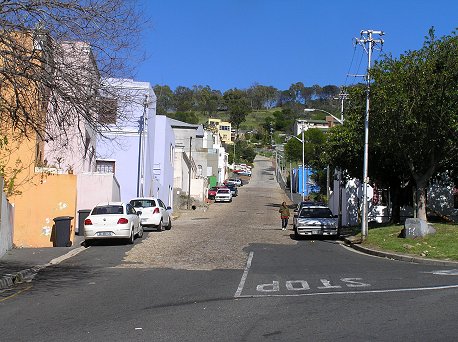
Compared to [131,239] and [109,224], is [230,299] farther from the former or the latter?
[131,239]

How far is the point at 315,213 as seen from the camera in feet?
99.9

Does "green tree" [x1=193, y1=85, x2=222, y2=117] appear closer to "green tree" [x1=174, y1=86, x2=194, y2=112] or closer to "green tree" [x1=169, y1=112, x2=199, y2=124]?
"green tree" [x1=174, y1=86, x2=194, y2=112]

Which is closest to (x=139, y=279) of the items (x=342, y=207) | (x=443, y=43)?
(x=443, y=43)

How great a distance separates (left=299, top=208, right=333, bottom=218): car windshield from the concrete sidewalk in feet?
38.4

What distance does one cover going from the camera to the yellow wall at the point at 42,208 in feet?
72.9

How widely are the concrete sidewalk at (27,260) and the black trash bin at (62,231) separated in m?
0.36

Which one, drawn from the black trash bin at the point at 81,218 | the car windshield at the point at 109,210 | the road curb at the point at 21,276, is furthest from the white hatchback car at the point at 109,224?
the road curb at the point at 21,276

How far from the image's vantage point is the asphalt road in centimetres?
869

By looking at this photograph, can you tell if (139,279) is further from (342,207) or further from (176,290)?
(342,207)

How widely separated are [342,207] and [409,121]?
1876cm

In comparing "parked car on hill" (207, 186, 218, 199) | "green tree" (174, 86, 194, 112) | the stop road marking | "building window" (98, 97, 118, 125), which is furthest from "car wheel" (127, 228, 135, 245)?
"green tree" (174, 86, 194, 112)

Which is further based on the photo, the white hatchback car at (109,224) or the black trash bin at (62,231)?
the white hatchback car at (109,224)

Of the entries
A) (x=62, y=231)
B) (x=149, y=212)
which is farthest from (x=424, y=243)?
(x=149, y=212)

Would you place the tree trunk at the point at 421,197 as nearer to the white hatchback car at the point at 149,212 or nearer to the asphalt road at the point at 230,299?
the asphalt road at the point at 230,299
